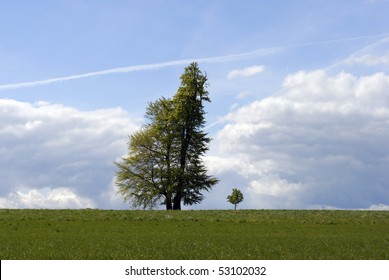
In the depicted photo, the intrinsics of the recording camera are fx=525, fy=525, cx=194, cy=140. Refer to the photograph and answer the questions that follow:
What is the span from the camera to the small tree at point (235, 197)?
86500mm

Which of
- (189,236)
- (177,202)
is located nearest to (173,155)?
(177,202)

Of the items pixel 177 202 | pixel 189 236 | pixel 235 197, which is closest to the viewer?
pixel 189 236

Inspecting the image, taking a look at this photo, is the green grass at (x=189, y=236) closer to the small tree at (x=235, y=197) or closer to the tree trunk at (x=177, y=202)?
the tree trunk at (x=177, y=202)

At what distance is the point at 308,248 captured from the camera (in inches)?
1009

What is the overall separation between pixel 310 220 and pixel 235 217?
682 cm

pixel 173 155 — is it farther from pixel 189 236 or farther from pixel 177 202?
pixel 189 236

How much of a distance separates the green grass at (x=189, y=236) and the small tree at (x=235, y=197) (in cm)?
3236

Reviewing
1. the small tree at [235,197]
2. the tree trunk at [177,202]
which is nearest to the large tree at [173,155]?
the tree trunk at [177,202]

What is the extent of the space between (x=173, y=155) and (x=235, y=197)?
2207 cm

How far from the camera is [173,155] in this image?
67.8 metres

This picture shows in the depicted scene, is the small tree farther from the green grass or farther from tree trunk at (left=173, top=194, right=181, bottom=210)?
the green grass

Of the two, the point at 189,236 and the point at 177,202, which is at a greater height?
the point at 177,202
